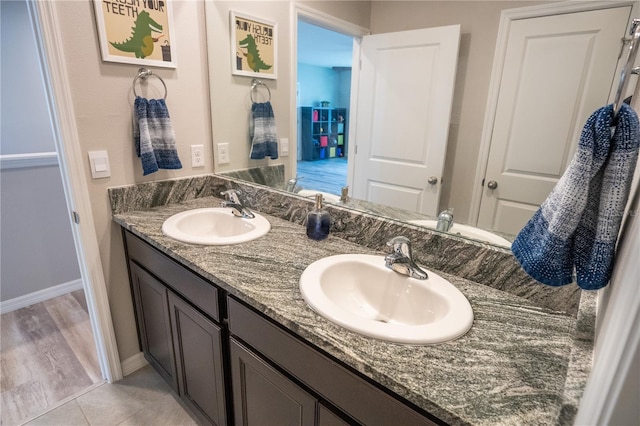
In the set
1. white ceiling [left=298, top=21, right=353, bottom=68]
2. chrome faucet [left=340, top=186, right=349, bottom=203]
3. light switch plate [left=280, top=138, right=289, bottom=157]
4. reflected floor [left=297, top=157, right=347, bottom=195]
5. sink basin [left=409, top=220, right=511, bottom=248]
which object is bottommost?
sink basin [left=409, top=220, right=511, bottom=248]

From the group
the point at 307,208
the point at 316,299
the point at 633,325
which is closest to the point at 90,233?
the point at 307,208

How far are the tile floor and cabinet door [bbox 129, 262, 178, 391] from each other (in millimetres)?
120

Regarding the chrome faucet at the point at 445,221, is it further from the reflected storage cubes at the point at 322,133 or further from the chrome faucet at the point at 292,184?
the chrome faucet at the point at 292,184

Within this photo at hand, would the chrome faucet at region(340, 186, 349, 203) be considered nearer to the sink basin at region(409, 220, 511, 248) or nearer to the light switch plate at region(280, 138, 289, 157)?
the sink basin at region(409, 220, 511, 248)

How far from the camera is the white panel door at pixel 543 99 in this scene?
82cm

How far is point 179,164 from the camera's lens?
5.69ft

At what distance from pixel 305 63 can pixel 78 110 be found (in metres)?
1.03

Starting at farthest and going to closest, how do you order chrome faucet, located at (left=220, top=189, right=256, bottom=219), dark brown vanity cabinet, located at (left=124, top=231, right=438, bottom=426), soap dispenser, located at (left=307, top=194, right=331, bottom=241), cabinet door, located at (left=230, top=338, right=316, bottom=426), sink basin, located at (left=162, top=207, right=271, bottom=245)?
chrome faucet, located at (left=220, top=189, right=256, bottom=219) < sink basin, located at (left=162, top=207, right=271, bottom=245) < soap dispenser, located at (left=307, top=194, right=331, bottom=241) < cabinet door, located at (left=230, top=338, right=316, bottom=426) < dark brown vanity cabinet, located at (left=124, top=231, right=438, bottom=426)

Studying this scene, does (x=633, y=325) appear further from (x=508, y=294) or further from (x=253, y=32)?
(x=253, y=32)

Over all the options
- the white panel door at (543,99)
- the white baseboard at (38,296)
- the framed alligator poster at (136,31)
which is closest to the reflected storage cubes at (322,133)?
the white panel door at (543,99)

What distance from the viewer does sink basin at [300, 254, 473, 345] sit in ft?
2.65

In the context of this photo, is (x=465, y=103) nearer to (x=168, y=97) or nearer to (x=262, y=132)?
(x=262, y=132)

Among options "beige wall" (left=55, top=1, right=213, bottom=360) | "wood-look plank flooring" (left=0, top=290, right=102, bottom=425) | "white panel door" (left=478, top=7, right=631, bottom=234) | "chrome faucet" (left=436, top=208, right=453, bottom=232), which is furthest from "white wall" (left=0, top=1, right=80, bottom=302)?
"white panel door" (left=478, top=7, right=631, bottom=234)

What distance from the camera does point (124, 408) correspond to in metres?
1.66
